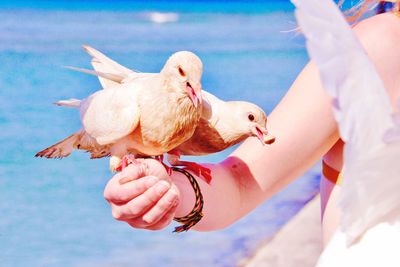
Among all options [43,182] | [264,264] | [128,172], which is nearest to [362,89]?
[128,172]

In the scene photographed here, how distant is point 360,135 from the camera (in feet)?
1.29

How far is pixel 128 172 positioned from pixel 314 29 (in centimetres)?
27

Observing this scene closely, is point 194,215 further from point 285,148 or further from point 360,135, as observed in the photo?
point 360,135

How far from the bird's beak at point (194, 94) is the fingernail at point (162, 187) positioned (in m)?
0.08

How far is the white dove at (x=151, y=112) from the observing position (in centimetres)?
60

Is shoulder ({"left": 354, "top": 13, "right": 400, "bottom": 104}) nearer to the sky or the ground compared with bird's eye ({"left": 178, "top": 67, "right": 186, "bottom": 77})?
nearer to the ground

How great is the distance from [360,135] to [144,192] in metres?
0.27

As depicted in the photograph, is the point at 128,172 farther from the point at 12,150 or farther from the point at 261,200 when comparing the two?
the point at 12,150

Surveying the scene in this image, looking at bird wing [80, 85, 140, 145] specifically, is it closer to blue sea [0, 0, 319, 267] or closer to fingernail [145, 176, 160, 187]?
fingernail [145, 176, 160, 187]

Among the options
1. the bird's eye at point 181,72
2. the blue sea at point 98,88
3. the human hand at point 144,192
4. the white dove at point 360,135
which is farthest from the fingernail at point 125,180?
the blue sea at point 98,88

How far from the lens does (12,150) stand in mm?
3305

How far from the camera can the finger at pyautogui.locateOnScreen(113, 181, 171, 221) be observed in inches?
24.5

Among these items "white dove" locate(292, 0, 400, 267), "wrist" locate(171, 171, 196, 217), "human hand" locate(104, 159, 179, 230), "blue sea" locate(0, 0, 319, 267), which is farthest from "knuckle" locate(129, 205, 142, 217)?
"blue sea" locate(0, 0, 319, 267)

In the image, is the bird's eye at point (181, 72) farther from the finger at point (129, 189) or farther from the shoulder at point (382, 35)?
the shoulder at point (382, 35)
